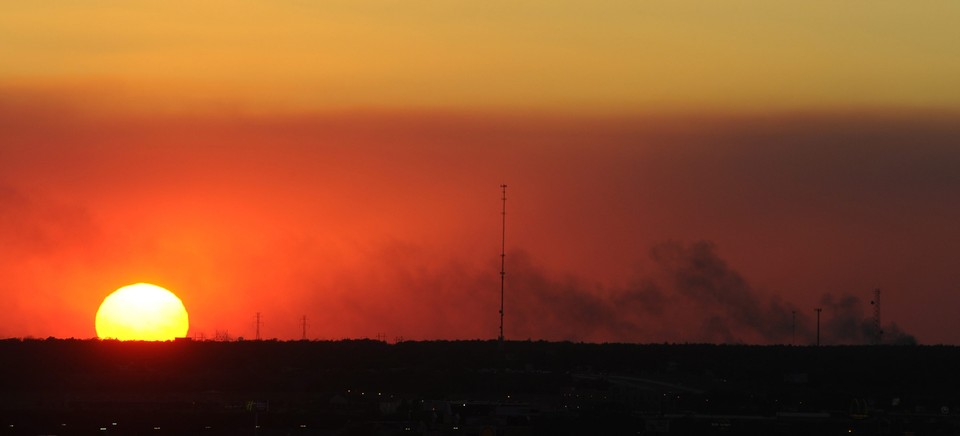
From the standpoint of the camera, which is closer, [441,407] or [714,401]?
[441,407]

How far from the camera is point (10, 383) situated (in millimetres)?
189625

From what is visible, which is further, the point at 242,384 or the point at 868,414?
the point at 242,384

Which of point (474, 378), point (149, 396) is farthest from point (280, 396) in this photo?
point (474, 378)

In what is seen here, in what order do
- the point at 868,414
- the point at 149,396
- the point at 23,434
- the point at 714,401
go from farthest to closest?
the point at 149,396 → the point at 714,401 → the point at 868,414 → the point at 23,434

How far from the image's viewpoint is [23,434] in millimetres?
119812

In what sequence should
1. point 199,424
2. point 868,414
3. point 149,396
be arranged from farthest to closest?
point 149,396
point 868,414
point 199,424

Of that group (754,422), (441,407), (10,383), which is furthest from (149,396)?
(754,422)

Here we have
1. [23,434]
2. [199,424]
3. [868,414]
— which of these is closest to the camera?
[23,434]

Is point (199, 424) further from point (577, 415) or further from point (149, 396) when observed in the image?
point (149, 396)

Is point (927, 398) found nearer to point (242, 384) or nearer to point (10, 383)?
point (242, 384)

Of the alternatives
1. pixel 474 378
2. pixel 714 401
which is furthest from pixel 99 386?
pixel 714 401

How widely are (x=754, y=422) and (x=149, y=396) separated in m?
68.7

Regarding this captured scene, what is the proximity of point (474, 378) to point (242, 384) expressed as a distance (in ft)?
87.5

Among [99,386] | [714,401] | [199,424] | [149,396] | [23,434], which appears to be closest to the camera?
[23,434]
